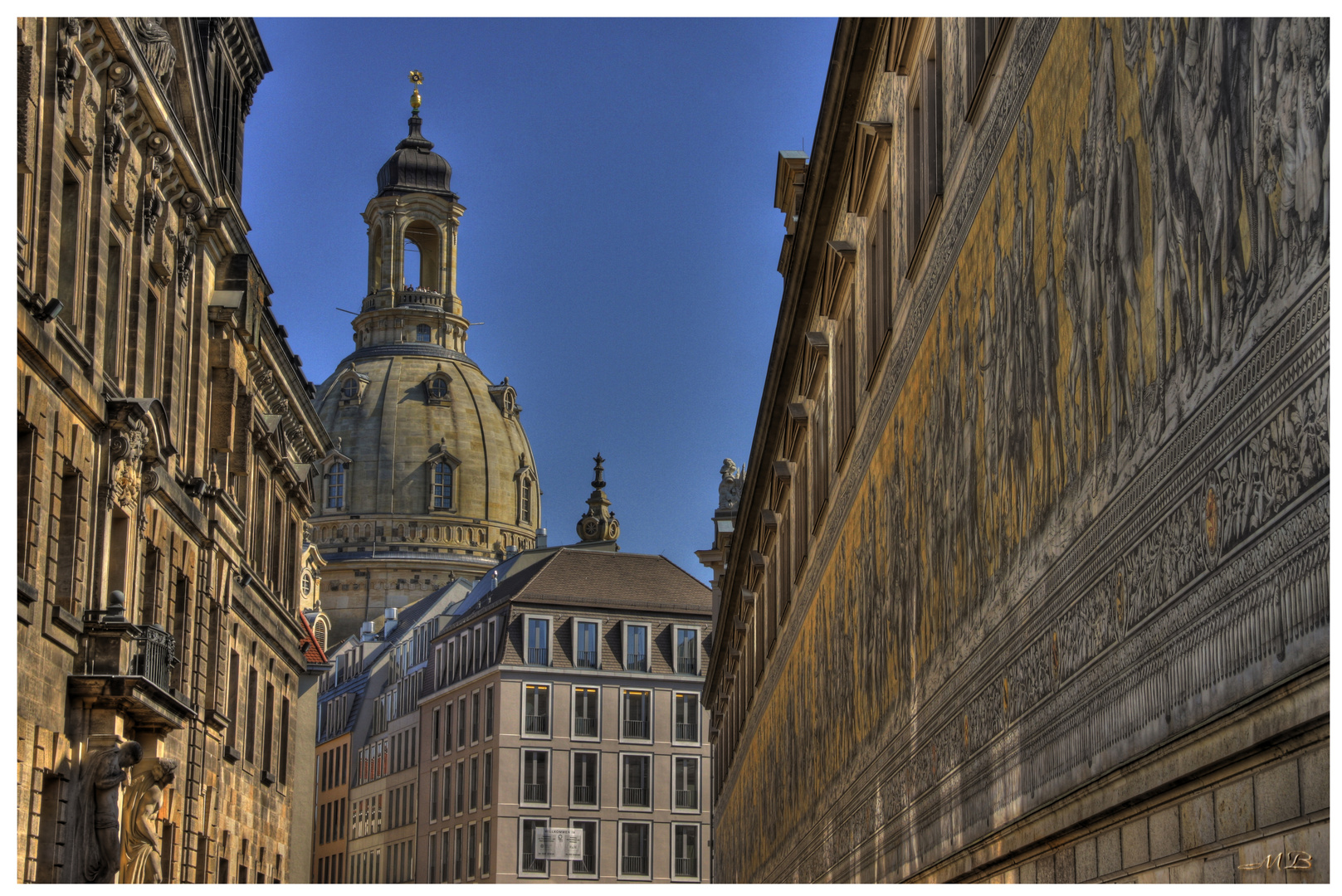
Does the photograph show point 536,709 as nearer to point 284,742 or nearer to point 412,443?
point 284,742

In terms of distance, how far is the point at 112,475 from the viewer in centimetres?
2652

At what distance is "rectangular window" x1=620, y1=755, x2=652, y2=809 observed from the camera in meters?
82.9

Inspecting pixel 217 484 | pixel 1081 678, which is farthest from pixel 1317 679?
pixel 217 484

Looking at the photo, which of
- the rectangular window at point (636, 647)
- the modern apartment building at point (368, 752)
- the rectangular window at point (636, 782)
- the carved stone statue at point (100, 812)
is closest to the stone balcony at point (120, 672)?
the carved stone statue at point (100, 812)

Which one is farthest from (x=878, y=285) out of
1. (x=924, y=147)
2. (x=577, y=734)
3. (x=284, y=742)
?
(x=577, y=734)

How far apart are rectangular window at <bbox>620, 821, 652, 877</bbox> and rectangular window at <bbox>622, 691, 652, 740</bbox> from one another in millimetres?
3979

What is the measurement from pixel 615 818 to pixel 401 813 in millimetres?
15719

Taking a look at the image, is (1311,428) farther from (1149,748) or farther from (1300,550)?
(1149,748)

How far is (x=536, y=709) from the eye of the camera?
3280 inches

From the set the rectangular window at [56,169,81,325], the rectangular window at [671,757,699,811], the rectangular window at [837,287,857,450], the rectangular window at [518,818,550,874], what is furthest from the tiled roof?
the rectangular window at [837,287,857,450]

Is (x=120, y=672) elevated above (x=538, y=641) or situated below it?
below

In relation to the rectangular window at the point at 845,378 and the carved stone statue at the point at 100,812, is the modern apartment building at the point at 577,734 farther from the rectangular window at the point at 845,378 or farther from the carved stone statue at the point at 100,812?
the rectangular window at the point at 845,378

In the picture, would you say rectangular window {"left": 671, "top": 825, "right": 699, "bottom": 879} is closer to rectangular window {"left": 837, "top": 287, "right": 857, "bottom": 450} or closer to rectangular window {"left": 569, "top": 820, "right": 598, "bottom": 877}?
rectangular window {"left": 569, "top": 820, "right": 598, "bottom": 877}
